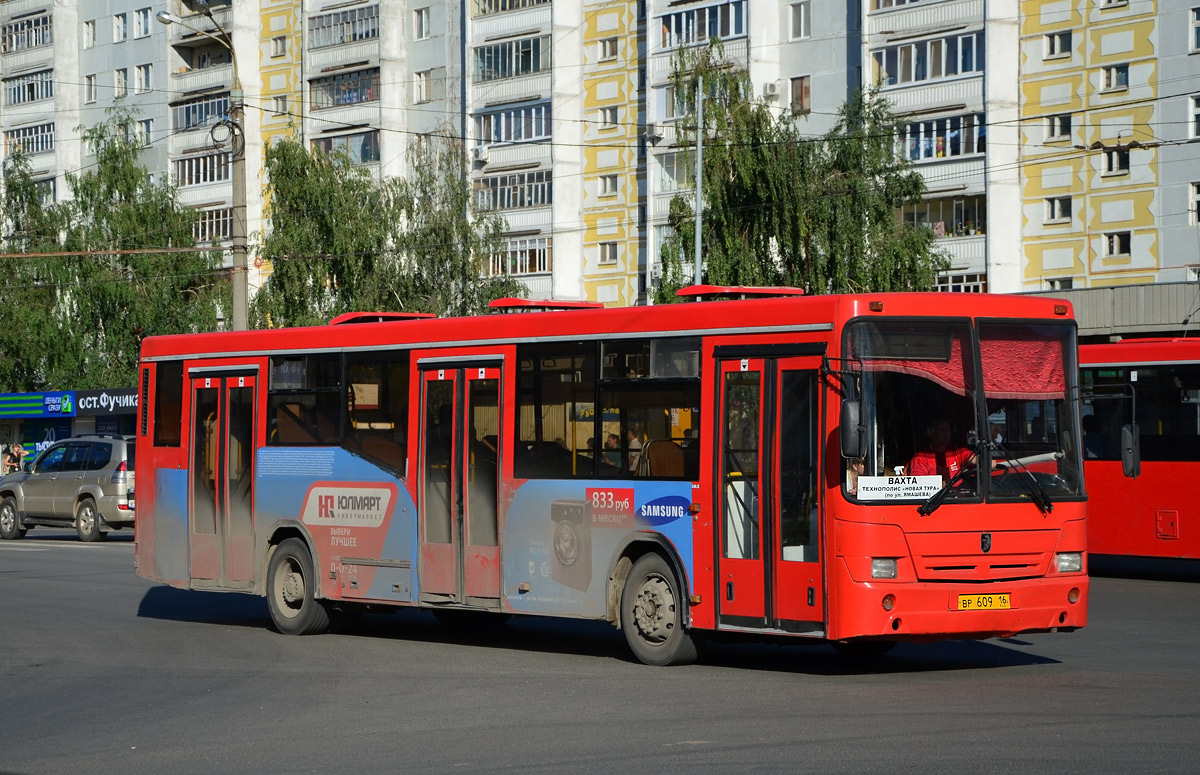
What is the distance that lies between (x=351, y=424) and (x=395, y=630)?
2.33m

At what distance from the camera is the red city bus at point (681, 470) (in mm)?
12195

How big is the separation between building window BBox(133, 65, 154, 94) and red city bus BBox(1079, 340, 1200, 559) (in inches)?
2654

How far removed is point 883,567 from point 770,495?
1050mm

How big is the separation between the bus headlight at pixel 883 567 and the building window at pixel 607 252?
54.8 meters

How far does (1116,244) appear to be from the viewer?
176ft

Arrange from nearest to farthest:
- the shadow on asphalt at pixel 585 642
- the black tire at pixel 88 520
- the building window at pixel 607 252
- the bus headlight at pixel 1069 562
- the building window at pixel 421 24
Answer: the bus headlight at pixel 1069 562 → the shadow on asphalt at pixel 585 642 → the black tire at pixel 88 520 → the building window at pixel 607 252 → the building window at pixel 421 24

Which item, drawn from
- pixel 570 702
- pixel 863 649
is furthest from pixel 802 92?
pixel 570 702

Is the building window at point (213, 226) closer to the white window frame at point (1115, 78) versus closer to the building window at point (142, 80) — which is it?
the building window at point (142, 80)

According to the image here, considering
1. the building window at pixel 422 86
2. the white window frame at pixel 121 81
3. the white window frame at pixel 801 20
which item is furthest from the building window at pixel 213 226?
the white window frame at pixel 801 20

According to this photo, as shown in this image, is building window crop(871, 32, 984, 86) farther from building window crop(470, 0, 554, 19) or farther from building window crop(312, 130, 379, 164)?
building window crop(312, 130, 379, 164)

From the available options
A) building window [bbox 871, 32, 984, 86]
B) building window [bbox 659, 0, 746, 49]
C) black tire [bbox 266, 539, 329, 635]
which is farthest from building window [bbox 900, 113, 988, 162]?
black tire [bbox 266, 539, 329, 635]

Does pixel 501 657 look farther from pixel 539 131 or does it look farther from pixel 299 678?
pixel 539 131

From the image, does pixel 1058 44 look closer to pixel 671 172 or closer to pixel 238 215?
pixel 671 172

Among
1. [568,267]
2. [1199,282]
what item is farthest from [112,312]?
[1199,282]
